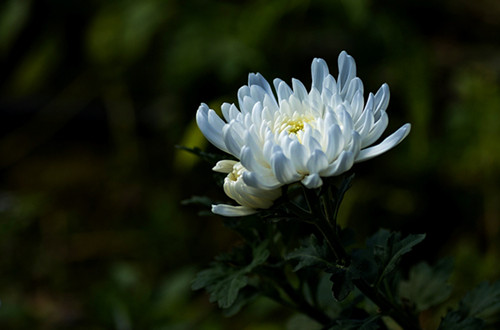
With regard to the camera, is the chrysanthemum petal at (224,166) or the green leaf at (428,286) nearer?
the chrysanthemum petal at (224,166)

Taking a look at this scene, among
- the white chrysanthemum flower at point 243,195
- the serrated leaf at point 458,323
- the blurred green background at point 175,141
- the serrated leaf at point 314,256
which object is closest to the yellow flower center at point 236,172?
the white chrysanthemum flower at point 243,195

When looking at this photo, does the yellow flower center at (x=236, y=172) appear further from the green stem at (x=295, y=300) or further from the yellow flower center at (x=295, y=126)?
the green stem at (x=295, y=300)

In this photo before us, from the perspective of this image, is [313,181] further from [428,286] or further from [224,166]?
[428,286]

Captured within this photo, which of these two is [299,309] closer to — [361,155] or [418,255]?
[361,155]

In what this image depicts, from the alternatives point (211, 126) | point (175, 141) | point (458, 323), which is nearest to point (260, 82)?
point (211, 126)

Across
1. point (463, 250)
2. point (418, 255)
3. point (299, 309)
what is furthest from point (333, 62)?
point (299, 309)

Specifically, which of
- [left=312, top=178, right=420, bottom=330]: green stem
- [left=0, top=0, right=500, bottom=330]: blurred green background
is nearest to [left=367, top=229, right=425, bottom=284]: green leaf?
[left=312, top=178, right=420, bottom=330]: green stem

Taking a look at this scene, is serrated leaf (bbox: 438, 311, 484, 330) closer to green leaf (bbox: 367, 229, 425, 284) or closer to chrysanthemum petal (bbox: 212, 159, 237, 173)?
green leaf (bbox: 367, 229, 425, 284)
